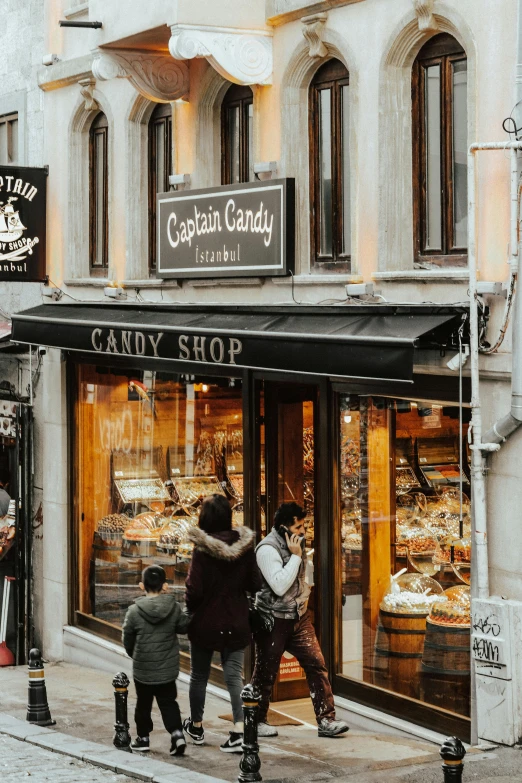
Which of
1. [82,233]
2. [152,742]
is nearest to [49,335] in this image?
[82,233]

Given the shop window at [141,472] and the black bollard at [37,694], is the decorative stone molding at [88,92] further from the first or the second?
the black bollard at [37,694]

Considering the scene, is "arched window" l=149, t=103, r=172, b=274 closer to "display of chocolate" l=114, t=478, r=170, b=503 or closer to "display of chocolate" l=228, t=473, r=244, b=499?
"display of chocolate" l=114, t=478, r=170, b=503

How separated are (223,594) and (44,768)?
1829mm

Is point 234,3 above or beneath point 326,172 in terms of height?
above

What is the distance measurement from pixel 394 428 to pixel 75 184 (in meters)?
6.32

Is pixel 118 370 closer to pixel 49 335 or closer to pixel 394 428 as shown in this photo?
pixel 49 335

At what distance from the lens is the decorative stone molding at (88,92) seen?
15109mm

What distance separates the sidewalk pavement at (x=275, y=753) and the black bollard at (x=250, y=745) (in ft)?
0.48

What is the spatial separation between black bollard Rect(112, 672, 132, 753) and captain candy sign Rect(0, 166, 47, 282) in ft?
21.4

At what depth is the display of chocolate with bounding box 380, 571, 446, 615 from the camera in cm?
1079

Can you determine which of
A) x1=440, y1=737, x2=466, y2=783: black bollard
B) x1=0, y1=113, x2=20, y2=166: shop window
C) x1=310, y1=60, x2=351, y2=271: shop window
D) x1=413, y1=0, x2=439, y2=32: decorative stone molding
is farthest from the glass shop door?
x1=0, y1=113, x2=20, y2=166: shop window

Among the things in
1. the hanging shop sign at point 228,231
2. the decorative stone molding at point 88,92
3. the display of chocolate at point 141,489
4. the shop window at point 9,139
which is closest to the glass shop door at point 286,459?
the hanging shop sign at point 228,231

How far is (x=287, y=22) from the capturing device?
11953 millimetres

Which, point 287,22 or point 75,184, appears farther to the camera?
point 75,184
